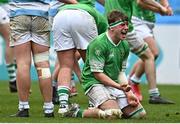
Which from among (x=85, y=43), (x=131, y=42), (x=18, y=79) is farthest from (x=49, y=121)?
(x=131, y=42)

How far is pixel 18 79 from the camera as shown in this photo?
10.3 m

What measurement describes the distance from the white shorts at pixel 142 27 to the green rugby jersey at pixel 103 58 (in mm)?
3102

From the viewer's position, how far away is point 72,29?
10922mm

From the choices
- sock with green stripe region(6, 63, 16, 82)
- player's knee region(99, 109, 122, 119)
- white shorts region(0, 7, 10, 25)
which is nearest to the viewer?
player's knee region(99, 109, 122, 119)

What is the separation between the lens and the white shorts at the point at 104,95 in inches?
409

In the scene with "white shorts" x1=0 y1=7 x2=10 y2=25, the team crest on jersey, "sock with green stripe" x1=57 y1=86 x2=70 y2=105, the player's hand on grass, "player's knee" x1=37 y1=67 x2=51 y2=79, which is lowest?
"sock with green stripe" x1=57 y1=86 x2=70 y2=105

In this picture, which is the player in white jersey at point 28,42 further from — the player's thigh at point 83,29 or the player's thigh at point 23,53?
the player's thigh at point 83,29

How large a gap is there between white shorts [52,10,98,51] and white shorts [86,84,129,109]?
70cm

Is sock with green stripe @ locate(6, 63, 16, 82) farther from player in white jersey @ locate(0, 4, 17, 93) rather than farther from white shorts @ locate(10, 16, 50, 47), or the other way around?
white shorts @ locate(10, 16, 50, 47)

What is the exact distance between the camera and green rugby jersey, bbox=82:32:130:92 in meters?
10.3

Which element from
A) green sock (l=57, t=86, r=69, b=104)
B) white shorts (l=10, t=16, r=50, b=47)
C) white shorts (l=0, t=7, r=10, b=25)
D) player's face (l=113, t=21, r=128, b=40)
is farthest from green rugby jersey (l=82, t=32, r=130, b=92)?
white shorts (l=0, t=7, r=10, b=25)

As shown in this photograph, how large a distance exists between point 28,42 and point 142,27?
12.7 feet

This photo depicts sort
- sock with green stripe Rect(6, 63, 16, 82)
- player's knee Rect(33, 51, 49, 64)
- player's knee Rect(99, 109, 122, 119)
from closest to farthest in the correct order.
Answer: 1. player's knee Rect(99, 109, 122, 119)
2. player's knee Rect(33, 51, 49, 64)
3. sock with green stripe Rect(6, 63, 16, 82)

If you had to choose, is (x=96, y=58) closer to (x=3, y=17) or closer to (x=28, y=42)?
(x=28, y=42)
